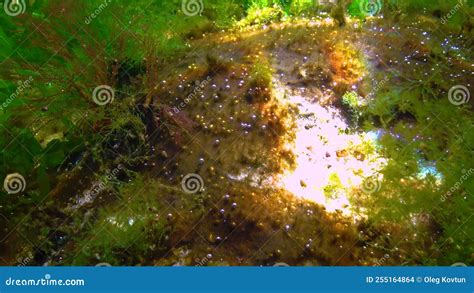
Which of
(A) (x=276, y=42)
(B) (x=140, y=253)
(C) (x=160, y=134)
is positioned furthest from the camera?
(A) (x=276, y=42)

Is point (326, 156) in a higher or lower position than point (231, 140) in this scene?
lower

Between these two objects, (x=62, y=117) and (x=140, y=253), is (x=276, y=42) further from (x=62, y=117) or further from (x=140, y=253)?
(x=140, y=253)

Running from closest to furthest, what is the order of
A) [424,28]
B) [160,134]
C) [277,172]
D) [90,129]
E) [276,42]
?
[277,172] → [160,134] → [90,129] → [276,42] → [424,28]

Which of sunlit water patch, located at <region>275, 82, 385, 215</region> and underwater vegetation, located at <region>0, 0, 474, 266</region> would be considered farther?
sunlit water patch, located at <region>275, 82, 385, 215</region>

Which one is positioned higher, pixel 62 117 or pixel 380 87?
pixel 62 117

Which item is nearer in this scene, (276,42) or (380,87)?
(380,87)

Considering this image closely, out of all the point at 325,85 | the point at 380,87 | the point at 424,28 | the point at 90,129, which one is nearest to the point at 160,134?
the point at 90,129

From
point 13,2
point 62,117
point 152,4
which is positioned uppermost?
point 13,2

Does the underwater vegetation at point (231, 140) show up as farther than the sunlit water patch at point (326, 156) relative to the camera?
No
